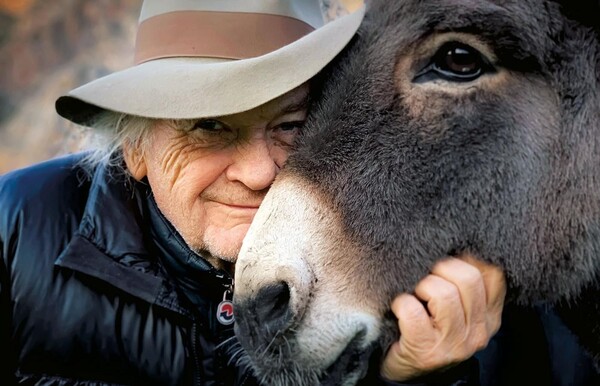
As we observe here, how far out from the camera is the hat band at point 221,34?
7.18ft

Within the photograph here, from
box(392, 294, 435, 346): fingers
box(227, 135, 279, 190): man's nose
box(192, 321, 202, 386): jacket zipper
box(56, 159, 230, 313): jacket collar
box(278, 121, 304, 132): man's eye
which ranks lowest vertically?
box(192, 321, 202, 386): jacket zipper

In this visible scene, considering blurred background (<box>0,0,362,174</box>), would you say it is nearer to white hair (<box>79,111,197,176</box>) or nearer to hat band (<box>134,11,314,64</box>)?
white hair (<box>79,111,197,176</box>)

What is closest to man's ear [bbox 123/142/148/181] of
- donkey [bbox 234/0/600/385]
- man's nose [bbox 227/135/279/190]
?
man's nose [bbox 227/135/279/190]

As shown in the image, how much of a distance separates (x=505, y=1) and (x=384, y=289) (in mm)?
916

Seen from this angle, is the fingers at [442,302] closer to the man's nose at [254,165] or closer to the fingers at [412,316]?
the fingers at [412,316]

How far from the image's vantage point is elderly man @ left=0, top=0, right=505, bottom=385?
2.02m

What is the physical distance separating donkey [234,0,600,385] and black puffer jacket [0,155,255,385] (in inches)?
26.1

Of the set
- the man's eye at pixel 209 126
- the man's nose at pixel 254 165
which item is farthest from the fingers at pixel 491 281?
the man's eye at pixel 209 126

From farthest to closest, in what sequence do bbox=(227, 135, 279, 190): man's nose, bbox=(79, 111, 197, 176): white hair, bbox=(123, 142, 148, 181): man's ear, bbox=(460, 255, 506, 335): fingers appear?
bbox=(123, 142, 148, 181): man's ear
bbox=(79, 111, 197, 176): white hair
bbox=(227, 135, 279, 190): man's nose
bbox=(460, 255, 506, 335): fingers

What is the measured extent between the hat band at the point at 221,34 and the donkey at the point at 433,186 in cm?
53

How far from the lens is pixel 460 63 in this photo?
1808 millimetres

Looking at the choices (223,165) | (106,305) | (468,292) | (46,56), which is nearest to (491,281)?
(468,292)

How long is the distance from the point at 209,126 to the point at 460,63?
926 mm

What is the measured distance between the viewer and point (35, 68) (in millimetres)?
7008
